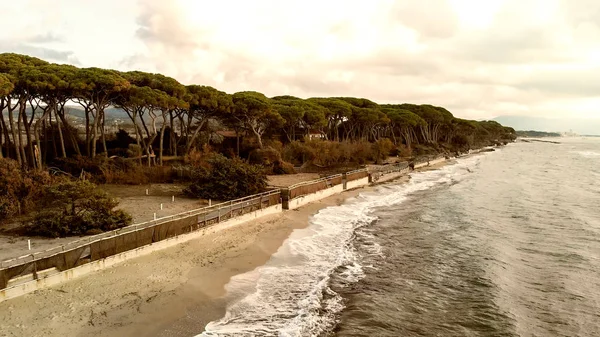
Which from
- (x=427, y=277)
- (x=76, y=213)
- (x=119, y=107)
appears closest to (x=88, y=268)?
(x=76, y=213)

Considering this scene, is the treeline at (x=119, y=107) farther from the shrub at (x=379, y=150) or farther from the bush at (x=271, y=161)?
the shrub at (x=379, y=150)

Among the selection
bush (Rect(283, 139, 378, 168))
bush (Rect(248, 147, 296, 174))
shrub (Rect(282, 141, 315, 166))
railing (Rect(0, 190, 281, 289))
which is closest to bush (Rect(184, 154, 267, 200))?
railing (Rect(0, 190, 281, 289))

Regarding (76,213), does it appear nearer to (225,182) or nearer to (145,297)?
(145,297)

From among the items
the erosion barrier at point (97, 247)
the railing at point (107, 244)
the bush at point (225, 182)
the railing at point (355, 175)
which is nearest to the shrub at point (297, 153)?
the railing at point (355, 175)

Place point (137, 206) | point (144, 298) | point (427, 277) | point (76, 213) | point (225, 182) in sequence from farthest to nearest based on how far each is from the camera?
1. point (225, 182)
2. point (137, 206)
3. point (76, 213)
4. point (427, 277)
5. point (144, 298)

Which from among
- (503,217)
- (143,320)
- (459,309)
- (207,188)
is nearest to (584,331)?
(459,309)

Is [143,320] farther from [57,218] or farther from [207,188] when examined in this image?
[207,188]

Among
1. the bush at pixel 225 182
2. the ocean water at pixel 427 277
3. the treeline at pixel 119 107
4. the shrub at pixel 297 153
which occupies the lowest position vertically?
the ocean water at pixel 427 277
